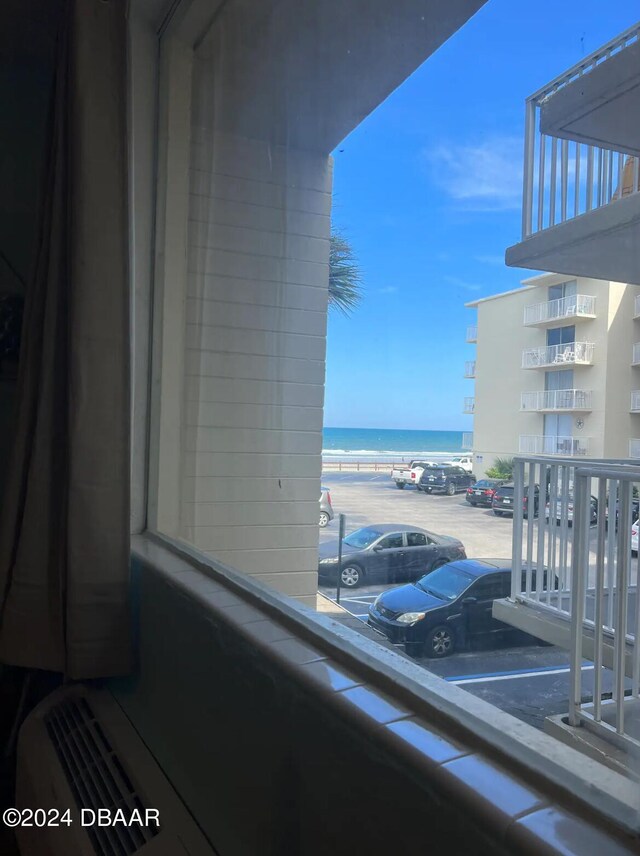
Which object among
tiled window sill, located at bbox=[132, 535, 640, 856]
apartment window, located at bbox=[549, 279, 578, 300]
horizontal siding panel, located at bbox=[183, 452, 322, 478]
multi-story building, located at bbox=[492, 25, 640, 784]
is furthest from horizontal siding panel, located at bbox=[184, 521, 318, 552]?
apartment window, located at bbox=[549, 279, 578, 300]

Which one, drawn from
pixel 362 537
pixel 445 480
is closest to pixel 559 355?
pixel 445 480

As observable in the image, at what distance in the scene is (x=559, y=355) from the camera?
2.17ft

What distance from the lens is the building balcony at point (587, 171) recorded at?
1.76ft

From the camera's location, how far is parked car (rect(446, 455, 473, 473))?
79 centimetres

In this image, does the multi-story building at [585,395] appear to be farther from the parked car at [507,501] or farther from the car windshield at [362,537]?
the car windshield at [362,537]

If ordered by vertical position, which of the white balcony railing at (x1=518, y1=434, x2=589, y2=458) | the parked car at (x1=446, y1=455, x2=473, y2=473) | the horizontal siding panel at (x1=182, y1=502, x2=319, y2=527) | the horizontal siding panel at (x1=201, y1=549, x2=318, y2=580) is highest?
the white balcony railing at (x1=518, y1=434, x2=589, y2=458)

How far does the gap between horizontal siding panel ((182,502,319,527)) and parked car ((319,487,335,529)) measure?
0.95 ft

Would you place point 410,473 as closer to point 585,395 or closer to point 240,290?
point 585,395

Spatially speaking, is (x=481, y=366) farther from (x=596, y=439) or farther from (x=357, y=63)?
(x=357, y=63)

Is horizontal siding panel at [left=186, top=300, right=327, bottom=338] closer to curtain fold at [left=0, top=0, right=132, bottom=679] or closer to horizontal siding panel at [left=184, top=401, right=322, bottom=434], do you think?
horizontal siding panel at [left=184, top=401, right=322, bottom=434]

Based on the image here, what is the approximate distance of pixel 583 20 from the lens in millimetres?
660

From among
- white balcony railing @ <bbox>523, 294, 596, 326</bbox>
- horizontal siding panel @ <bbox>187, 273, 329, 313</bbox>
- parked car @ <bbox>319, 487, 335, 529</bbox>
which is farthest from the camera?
horizontal siding panel @ <bbox>187, 273, 329, 313</bbox>

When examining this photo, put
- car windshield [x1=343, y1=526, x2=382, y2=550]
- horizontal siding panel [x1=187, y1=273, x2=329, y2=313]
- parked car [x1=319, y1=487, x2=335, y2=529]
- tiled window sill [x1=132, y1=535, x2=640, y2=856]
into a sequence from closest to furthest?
tiled window sill [x1=132, y1=535, x2=640, y2=856] < car windshield [x1=343, y1=526, x2=382, y2=550] < parked car [x1=319, y1=487, x2=335, y2=529] < horizontal siding panel [x1=187, y1=273, x2=329, y2=313]

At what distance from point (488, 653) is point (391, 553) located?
270 mm
